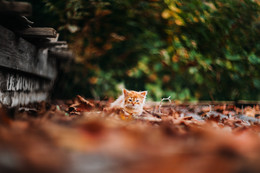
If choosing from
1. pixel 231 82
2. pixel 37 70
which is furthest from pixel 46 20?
pixel 231 82

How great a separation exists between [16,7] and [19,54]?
0.60 m

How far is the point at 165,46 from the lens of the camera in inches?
153

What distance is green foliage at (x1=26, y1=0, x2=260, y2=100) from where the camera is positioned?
2770 mm

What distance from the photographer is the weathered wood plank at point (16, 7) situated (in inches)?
36.7

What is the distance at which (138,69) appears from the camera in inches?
158

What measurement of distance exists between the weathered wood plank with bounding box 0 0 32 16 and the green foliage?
1.69 m

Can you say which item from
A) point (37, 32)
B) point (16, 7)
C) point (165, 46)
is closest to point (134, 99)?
point (37, 32)

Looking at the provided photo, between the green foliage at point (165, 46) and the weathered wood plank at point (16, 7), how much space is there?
66.6 inches

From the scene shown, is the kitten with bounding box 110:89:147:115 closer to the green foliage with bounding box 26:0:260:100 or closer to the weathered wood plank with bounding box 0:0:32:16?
the green foliage with bounding box 26:0:260:100

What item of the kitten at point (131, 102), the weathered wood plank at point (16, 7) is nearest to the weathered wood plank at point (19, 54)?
the weathered wood plank at point (16, 7)

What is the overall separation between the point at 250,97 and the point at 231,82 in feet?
1.84

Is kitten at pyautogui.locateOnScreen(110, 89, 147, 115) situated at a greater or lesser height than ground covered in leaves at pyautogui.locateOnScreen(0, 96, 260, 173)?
lesser

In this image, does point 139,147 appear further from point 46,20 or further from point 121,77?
point 121,77

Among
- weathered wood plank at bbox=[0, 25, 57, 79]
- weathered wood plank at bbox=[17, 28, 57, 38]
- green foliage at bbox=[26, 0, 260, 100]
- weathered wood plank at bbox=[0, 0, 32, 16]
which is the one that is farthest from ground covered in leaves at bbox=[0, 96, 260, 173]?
green foliage at bbox=[26, 0, 260, 100]
